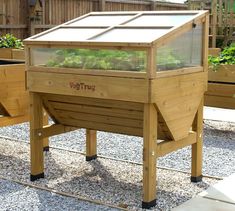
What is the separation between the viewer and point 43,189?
439 cm

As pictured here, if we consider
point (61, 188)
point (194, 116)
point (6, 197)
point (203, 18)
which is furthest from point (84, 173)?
point (203, 18)

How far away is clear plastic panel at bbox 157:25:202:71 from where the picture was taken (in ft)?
12.8

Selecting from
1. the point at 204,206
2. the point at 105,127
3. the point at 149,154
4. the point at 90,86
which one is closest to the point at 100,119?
the point at 105,127

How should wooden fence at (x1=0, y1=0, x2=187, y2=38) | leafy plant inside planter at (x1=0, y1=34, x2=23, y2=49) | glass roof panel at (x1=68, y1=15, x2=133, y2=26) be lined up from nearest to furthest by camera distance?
glass roof panel at (x1=68, y1=15, x2=133, y2=26)
leafy plant inside planter at (x1=0, y1=34, x2=23, y2=49)
wooden fence at (x1=0, y1=0, x2=187, y2=38)

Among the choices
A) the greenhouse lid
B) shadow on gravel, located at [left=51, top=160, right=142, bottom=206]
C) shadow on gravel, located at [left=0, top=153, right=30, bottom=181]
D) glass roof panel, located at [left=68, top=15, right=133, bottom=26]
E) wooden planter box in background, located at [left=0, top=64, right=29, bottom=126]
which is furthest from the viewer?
wooden planter box in background, located at [left=0, top=64, right=29, bottom=126]

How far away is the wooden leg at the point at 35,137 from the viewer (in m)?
4.57

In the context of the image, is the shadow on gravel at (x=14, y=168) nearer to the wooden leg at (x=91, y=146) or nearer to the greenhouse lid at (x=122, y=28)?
the wooden leg at (x=91, y=146)

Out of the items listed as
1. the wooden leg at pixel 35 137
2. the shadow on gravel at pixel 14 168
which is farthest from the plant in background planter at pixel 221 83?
the wooden leg at pixel 35 137

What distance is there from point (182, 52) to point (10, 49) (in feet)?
17.9

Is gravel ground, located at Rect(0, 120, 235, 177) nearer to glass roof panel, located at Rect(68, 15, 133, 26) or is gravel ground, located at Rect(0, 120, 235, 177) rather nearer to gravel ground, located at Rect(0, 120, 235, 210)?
gravel ground, located at Rect(0, 120, 235, 210)

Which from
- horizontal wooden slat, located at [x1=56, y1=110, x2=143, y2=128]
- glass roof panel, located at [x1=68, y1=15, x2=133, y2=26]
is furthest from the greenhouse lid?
horizontal wooden slat, located at [x1=56, y1=110, x2=143, y2=128]

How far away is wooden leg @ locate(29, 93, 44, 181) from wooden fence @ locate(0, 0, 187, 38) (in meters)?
6.27

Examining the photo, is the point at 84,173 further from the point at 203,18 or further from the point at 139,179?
the point at 203,18

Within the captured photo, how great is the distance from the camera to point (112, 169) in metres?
4.99
